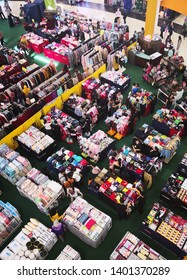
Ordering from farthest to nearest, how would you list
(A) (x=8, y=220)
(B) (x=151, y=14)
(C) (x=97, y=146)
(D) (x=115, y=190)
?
1. (B) (x=151, y=14)
2. (C) (x=97, y=146)
3. (D) (x=115, y=190)
4. (A) (x=8, y=220)

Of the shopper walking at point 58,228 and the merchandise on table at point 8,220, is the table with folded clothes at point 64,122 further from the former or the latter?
the shopper walking at point 58,228

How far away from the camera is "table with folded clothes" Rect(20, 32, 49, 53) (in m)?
17.4

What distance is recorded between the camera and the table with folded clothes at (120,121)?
11781 mm

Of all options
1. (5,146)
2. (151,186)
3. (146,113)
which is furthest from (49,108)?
(151,186)

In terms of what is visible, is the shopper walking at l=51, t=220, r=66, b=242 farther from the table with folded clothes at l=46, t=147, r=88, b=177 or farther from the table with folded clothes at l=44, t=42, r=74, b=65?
the table with folded clothes at l=44, t=42, r=74, b=65

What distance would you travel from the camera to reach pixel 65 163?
10.4m

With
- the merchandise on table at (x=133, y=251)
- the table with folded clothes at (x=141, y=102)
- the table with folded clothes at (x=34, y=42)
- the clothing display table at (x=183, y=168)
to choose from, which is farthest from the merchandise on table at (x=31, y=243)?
the table with folded clothes at (x=34, y=42)

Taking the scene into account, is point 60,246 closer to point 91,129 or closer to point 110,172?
point 110,172

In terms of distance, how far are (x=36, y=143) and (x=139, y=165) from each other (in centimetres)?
424

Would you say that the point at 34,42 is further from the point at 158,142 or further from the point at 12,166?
the point at 158,142

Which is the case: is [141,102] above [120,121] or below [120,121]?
above

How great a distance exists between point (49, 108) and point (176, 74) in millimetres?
7020

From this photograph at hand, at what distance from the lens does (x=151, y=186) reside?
10.3 meters

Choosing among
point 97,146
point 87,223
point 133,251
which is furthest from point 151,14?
point 133,251
